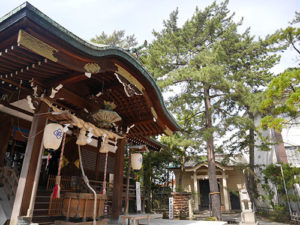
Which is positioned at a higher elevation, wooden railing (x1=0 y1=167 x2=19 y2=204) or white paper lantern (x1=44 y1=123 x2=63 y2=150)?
white paper lantern (x1=44 y1=123 x2=63 y2=150)

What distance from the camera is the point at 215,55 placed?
40.9 ft

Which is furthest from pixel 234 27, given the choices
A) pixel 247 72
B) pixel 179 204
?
pixel 179 204

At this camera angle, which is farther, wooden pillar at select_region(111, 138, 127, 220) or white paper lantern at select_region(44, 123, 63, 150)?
wooden pillar at select_region(111, 138, 127, 220)

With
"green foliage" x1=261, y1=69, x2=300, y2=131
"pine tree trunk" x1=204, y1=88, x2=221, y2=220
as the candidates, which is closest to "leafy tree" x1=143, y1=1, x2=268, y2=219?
"pine tree trunk" x1=204, y1=88, x2=221, y2=220

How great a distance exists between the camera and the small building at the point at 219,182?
19172mm

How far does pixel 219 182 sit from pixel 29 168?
20.0 m

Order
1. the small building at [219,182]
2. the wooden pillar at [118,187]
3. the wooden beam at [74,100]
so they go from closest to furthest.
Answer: the wooden beam at [74,100] < the wooden pillar at [118,187] < the small building at [219,182]

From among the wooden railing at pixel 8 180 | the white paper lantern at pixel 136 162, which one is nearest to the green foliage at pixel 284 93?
the white paper lantern at pixel 136 162

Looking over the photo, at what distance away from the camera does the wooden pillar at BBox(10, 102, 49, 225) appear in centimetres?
428

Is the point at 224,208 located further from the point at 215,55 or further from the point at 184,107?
the point at 215,55

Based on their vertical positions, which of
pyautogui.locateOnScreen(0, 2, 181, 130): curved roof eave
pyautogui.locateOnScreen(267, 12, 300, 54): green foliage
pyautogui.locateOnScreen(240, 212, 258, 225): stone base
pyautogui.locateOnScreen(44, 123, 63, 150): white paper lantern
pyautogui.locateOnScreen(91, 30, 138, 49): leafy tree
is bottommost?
pyautogui.locateOnScreen(240, 212, 258, 225): stone base

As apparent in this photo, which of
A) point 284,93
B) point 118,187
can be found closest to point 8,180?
point 118,187

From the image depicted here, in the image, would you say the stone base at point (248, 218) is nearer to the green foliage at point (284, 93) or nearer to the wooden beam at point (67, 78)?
the green foliage at point (284, 93)

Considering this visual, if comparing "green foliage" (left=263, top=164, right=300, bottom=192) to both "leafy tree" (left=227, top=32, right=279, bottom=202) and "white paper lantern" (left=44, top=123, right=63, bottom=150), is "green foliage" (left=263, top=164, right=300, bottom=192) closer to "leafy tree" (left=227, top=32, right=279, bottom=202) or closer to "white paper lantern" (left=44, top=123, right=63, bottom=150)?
"leafy tree" (left=227, top=32, right=279, bottom=202)
